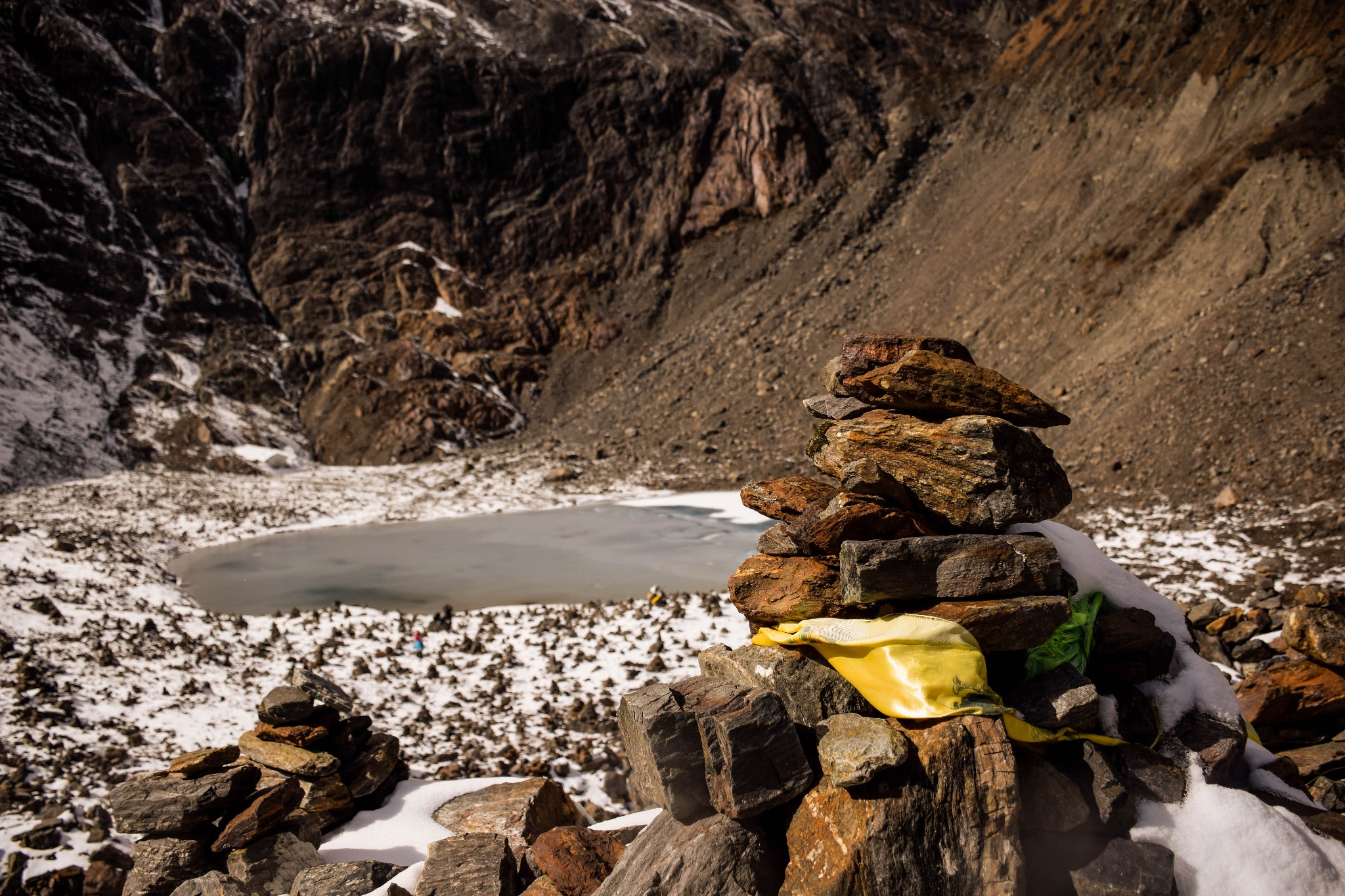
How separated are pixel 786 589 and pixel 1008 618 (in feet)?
4.14

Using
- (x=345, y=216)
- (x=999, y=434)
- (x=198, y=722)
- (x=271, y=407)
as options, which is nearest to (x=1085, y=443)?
(x=999, y=434)

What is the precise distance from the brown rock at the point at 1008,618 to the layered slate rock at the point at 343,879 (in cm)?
382

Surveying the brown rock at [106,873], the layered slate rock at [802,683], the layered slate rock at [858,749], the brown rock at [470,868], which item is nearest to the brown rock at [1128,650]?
the layered slate rock at [802,683]

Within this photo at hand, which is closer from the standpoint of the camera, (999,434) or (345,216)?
(999,434)

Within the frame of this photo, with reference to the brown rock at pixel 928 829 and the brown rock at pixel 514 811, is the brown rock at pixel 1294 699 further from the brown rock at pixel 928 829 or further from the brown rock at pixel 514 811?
the brown rock at pixel 514 811

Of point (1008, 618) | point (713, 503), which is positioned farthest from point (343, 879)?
point (713, 503)

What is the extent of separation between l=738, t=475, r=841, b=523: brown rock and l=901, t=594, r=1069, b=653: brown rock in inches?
44.8

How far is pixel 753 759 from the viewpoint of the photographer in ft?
12.0

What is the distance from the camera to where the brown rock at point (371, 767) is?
5.94 metres

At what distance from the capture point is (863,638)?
398 centimetres

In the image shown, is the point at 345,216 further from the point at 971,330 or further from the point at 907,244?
the point at 971,330

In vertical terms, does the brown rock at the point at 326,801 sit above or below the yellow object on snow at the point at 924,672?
below

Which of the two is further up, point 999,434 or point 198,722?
point 999,434

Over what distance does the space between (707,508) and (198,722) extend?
13381mm
